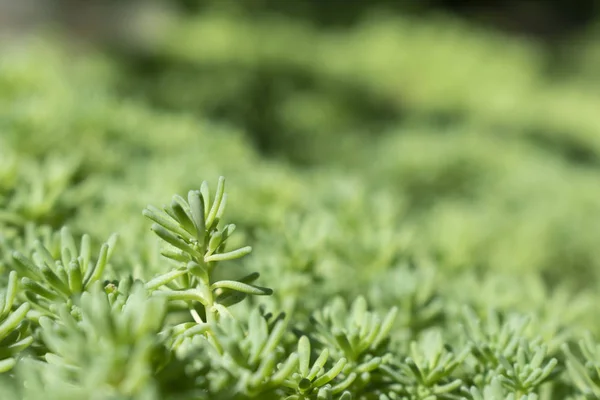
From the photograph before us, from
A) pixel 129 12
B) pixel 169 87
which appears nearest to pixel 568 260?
pixel 169 87

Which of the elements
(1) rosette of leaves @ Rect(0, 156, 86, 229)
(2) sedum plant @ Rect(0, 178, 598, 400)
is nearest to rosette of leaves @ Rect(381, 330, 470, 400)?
(2) sedum plant @ Rect(0, 178, 598, 400)

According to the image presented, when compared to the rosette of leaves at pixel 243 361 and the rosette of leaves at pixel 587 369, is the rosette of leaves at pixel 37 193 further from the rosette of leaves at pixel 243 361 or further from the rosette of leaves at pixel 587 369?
the rosette of leaves at pixel 587 369

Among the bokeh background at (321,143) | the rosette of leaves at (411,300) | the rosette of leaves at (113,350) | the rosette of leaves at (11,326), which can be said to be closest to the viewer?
the rosette of leaves at (113,350)

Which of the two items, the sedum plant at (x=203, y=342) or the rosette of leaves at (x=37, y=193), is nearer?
the sedum plant at (x=203, y=342)

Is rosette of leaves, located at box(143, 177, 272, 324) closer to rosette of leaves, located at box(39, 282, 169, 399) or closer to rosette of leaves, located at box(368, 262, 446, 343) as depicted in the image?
rosette of leaves, located at box(39, 282, 169, 399)

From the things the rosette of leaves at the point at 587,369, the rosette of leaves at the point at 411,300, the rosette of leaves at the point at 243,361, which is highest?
the rosette of leaves at the point at 243,361

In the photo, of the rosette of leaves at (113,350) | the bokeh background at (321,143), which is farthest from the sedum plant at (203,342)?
the bokeh background at (321,143)

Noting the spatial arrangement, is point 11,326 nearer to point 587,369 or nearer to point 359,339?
point 359,339

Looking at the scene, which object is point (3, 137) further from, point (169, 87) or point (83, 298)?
point (169, 87)
